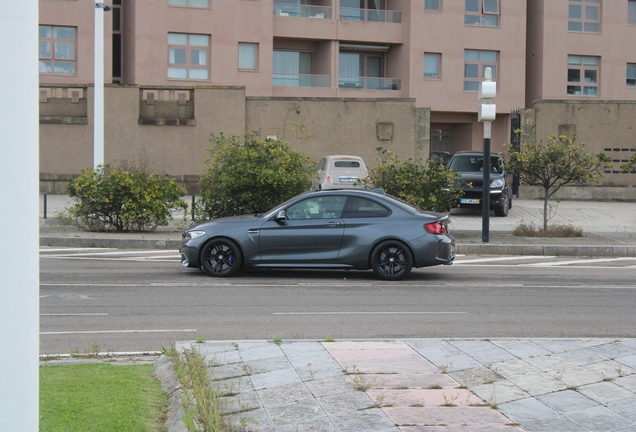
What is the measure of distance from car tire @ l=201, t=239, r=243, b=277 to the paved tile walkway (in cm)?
589

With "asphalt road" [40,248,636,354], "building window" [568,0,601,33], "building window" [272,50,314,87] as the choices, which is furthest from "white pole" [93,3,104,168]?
"building window" [568,0,601,33]

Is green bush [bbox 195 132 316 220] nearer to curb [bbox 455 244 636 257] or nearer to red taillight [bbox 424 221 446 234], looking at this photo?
curb [bbox 455 244 636 257]

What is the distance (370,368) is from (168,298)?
549cm

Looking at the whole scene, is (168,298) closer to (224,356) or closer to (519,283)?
(224,356)

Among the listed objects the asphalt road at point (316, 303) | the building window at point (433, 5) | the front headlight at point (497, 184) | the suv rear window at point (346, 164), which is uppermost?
the building window at point (433, 5)

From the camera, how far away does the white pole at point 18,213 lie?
3.51 m

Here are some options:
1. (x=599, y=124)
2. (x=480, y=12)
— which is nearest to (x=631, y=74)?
(x=480, y=12)

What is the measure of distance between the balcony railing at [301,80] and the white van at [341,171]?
572 inches

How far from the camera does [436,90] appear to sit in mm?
43938

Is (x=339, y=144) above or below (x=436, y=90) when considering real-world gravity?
below

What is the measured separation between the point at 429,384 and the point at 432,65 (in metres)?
38.9

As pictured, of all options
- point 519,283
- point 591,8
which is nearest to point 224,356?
point 519,283

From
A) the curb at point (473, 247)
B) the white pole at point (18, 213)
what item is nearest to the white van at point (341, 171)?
the curb at point (473, 247)

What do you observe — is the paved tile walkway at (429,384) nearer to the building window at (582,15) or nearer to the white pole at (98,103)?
the white pole at (98,103)
